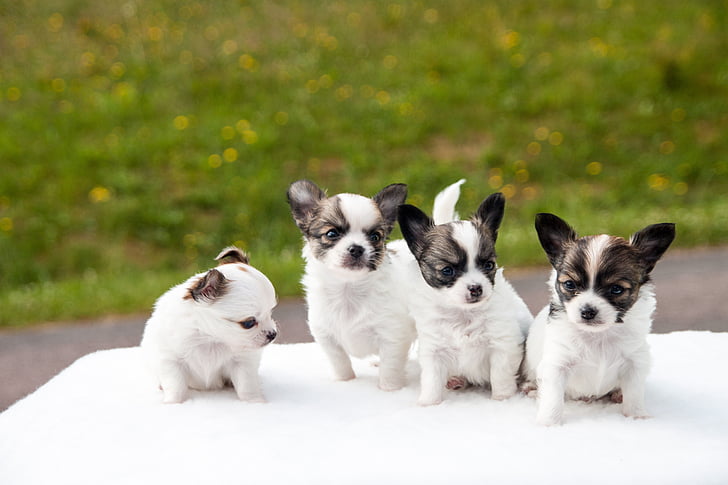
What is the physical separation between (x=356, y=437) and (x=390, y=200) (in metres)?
1.34

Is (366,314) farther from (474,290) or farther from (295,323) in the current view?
(295,323)

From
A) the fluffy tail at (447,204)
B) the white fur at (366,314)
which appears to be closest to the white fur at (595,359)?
the fluffy tail at (447,204)

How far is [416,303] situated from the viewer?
14.4 ft

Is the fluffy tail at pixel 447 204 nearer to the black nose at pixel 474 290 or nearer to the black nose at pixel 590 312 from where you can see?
the black nose at pixel 474 290

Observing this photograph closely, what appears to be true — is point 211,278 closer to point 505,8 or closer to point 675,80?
point 675,80

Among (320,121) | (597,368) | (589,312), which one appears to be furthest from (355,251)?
(320,121)

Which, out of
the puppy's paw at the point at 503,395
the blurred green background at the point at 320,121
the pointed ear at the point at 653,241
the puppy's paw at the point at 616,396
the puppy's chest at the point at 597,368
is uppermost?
the blurred green background at the point at 320,121

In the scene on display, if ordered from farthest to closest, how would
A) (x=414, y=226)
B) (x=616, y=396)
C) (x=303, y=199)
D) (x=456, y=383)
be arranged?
(x=456, y=383), (x=303, y=199), (x=616, y=396), (x=414, y=226)

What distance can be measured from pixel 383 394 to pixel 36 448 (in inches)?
77.4

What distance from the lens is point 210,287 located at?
4039mm

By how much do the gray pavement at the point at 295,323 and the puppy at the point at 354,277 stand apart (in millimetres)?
1926

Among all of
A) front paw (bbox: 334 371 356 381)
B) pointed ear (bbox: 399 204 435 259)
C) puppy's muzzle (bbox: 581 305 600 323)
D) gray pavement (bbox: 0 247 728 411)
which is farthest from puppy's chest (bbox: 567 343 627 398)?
gray pavement (bbox: 0 247 728 411)

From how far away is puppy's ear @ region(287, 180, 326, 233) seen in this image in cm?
446

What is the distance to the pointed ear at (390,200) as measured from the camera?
437 cm
